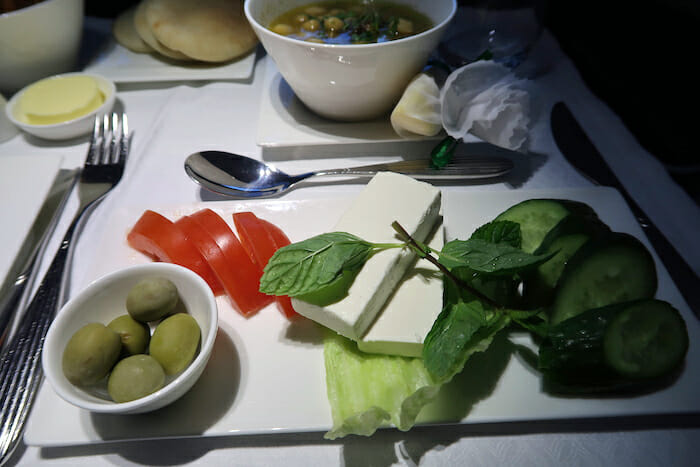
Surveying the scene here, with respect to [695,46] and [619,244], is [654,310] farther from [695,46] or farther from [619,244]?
[695,46]

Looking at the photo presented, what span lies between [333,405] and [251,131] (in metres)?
1.09

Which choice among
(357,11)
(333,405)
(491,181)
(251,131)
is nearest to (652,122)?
(491,181)

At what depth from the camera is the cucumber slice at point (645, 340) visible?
0.75 metres

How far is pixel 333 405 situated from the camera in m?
0.84

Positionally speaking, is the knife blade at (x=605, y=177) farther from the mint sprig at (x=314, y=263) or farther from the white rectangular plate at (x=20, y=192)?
the white rectangular plate at (x=20, y=192)

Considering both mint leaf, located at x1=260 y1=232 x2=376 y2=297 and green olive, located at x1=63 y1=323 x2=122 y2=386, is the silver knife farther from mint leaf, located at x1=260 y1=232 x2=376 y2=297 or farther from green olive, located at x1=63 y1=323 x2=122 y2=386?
mint leaf, located at x1=260 y1=232 x2=376 y2=297

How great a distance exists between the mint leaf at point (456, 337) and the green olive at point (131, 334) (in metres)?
0.54

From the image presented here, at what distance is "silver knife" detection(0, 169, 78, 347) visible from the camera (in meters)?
1.06

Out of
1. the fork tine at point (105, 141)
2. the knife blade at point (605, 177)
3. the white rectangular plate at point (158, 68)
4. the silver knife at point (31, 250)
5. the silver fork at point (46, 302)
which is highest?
the knife blade at point (605, 177)

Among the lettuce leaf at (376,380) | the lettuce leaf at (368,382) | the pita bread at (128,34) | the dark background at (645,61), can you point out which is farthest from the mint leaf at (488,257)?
the pita bread at (128,34)

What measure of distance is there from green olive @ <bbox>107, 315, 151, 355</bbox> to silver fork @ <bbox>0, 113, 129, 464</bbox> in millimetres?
197

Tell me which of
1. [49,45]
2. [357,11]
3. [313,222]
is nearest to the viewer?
[313,222]

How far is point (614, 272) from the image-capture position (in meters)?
0.82

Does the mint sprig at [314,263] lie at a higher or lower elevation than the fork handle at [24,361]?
higher
